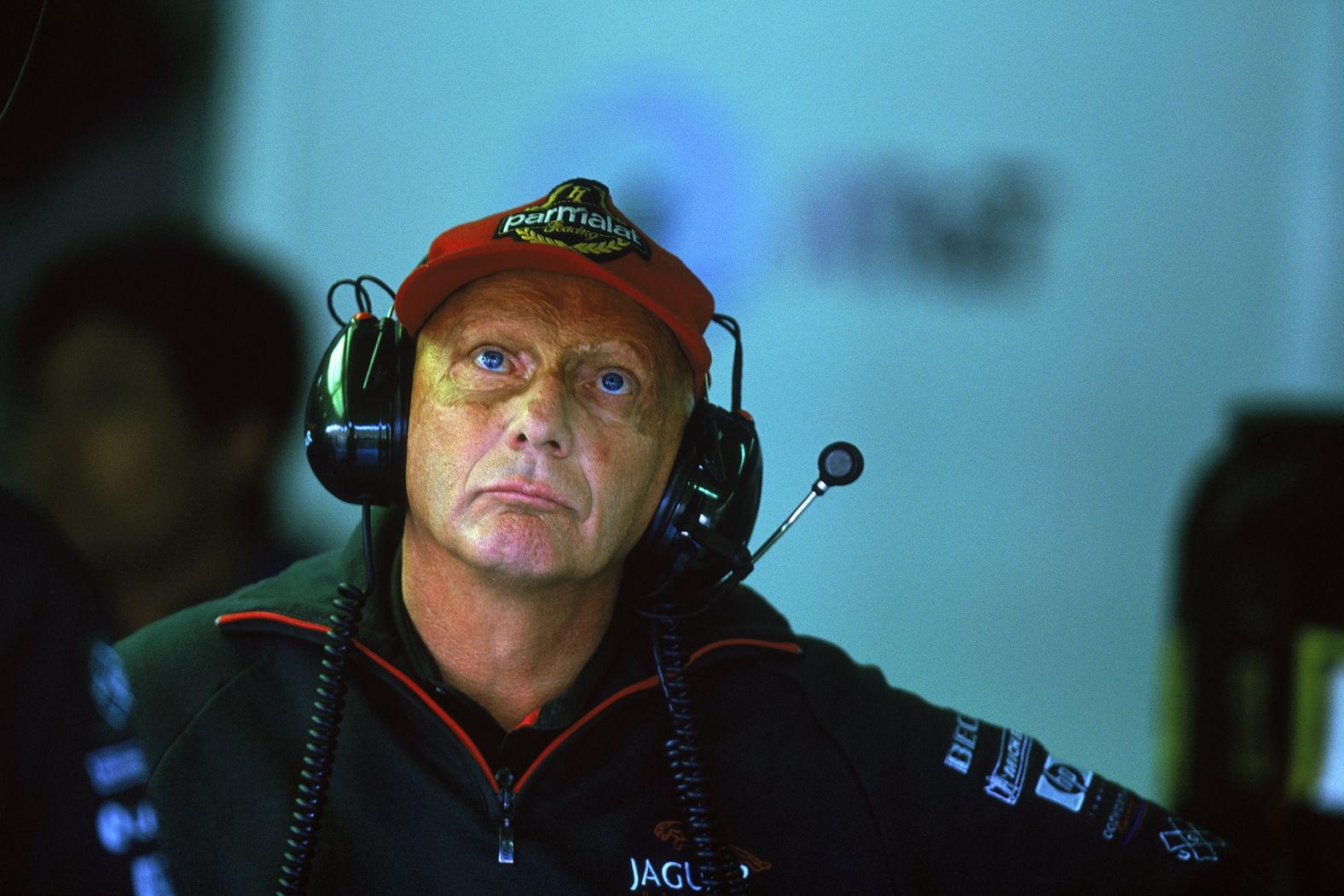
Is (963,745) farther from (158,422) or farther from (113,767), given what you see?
(158,422)

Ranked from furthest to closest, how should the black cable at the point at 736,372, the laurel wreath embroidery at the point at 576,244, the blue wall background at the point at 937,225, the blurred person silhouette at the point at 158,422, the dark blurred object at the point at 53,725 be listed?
the blue wall background at the point at 937,225 → the blurred person silhouette at the point at 158,422 → the black cable at the point at 736,372 → the laurel wreath embroidery at the point at 576,244 → the dark blurred object at the point at 53,725

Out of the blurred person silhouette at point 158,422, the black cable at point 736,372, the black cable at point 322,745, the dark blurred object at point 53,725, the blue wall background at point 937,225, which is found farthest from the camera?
the blue wall background at point 937,225

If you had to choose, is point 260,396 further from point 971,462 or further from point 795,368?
point 971,462

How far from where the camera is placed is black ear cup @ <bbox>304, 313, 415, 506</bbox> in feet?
4.21

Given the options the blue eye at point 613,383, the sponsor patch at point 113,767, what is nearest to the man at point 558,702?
the blue eye at point 613,383

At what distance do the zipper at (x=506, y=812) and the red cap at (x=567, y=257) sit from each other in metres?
0.45

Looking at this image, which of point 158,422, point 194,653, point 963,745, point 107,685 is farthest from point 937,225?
point 107,685

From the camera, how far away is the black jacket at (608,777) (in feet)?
4.25

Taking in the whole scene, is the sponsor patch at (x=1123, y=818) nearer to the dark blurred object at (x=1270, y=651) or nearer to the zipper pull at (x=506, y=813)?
the zipper pull at (x=506, y=813)

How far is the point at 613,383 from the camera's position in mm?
1382

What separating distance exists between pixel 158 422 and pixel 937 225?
68.1 inches

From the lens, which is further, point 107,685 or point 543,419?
point 543,419

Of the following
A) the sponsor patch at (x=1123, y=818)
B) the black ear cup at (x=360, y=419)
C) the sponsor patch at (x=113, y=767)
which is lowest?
the sponsor patch at (x=1123, y=818)

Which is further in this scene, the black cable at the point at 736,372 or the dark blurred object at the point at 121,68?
the dark blurred object at the point at 121,68
